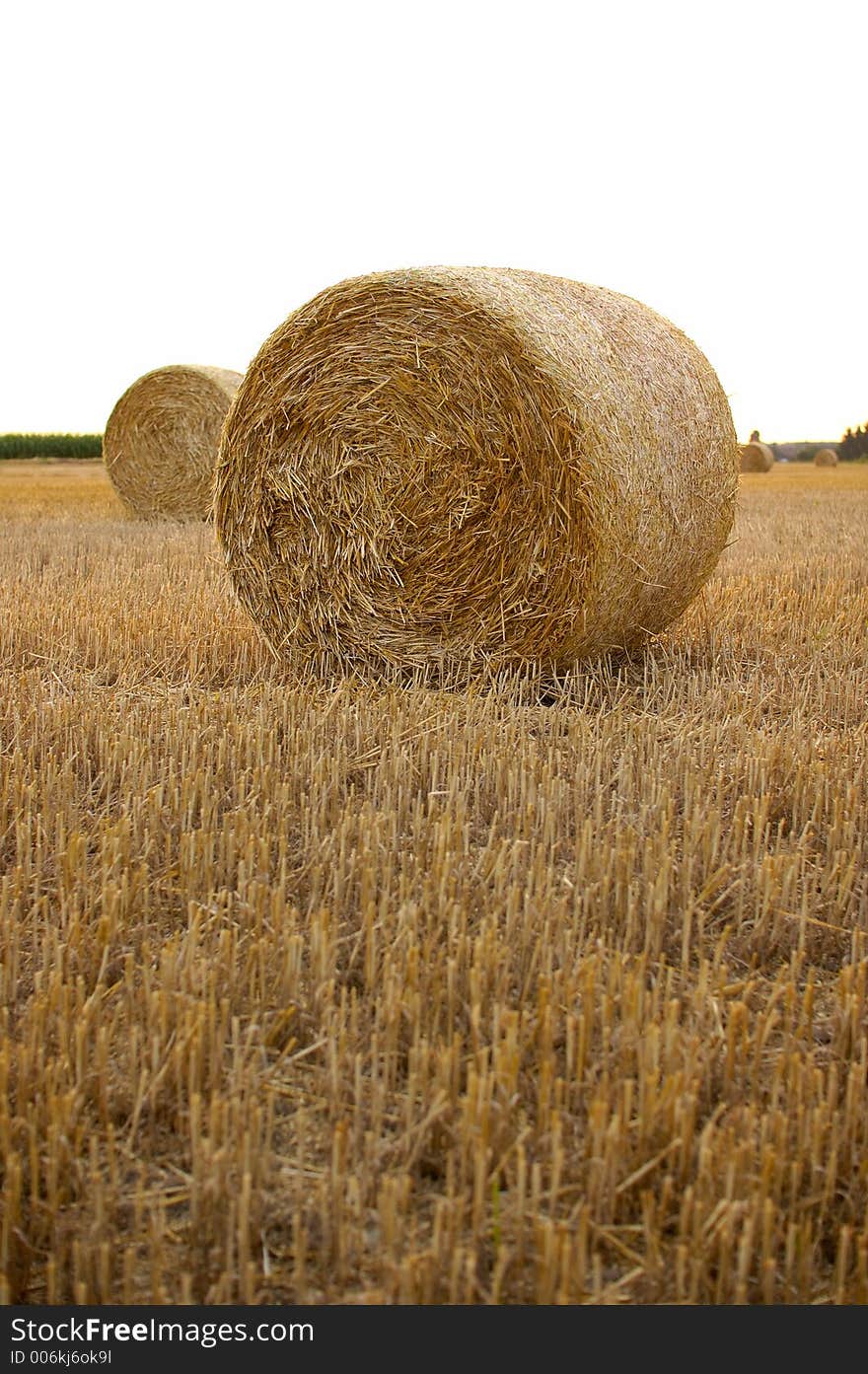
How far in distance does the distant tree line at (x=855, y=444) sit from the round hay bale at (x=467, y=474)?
4412cm

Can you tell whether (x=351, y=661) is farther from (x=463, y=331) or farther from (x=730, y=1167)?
(x=730, y=1167)

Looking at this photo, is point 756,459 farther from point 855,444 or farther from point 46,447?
point 46,447

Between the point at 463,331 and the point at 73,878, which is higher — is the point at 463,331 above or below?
above

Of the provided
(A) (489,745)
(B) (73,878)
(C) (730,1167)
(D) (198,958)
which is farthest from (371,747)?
(C) (730,1167)

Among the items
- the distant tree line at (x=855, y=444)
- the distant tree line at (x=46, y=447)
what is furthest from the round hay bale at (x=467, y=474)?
the distant tree line at (x=855, y=444)

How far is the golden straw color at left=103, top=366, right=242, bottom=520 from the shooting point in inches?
554

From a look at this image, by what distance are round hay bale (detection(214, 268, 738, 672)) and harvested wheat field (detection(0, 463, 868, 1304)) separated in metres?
0.59

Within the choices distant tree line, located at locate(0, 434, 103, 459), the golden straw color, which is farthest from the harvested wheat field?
distant tree line, located at locate(0, 434, 103, 459)

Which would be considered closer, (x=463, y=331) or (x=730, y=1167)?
(x=730, y=1167)

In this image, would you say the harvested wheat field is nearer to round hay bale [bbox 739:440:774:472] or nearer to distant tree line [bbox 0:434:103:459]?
round hay bale [bbox 739:440:774:472]

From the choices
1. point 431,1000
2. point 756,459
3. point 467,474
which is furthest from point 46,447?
point 431,1000

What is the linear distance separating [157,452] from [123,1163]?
12.9 m

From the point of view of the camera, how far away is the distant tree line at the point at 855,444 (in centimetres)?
4747

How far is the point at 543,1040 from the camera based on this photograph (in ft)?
7.95
